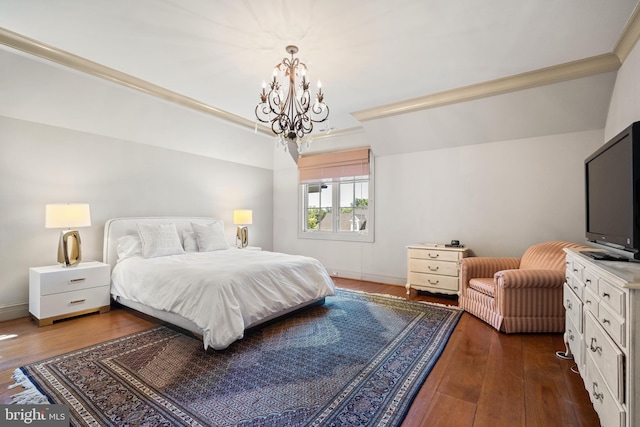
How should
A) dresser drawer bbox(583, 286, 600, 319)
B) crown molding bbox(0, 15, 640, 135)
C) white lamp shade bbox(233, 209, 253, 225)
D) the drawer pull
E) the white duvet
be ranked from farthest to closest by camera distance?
white lamp shade bbox(233, 209, 253, 225) < crown molding bbox(0, 15, 640, 135) < the white duvet < dresser drawer bbox(583, 286, 600, 319) < the drawer pull

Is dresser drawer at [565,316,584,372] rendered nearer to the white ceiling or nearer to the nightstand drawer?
the white ceiling

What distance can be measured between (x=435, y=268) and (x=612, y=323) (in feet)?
8.46

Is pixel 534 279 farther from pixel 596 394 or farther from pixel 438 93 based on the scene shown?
pixel 438 93

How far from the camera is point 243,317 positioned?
2.50 m

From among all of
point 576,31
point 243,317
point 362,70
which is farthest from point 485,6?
point 243,317

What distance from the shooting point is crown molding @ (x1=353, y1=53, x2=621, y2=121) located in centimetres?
279

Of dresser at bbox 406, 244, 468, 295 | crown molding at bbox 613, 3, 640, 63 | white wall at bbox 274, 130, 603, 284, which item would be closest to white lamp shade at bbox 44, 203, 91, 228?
white wall at bbox 274, 130, 603, 284

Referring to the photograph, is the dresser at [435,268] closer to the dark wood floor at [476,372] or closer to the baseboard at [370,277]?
the baseboard at [370,277]

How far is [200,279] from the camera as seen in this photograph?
99.1 inches

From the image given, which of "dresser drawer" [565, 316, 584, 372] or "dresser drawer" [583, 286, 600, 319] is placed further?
"dresser drawer" [565, 316, 584, 372]

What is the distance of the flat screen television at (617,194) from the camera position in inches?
60.9

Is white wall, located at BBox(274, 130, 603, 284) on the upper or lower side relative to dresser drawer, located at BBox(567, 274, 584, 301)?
upper

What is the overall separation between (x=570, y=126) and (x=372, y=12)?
278 cm

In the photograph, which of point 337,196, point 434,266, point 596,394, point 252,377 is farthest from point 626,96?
point 252,377
